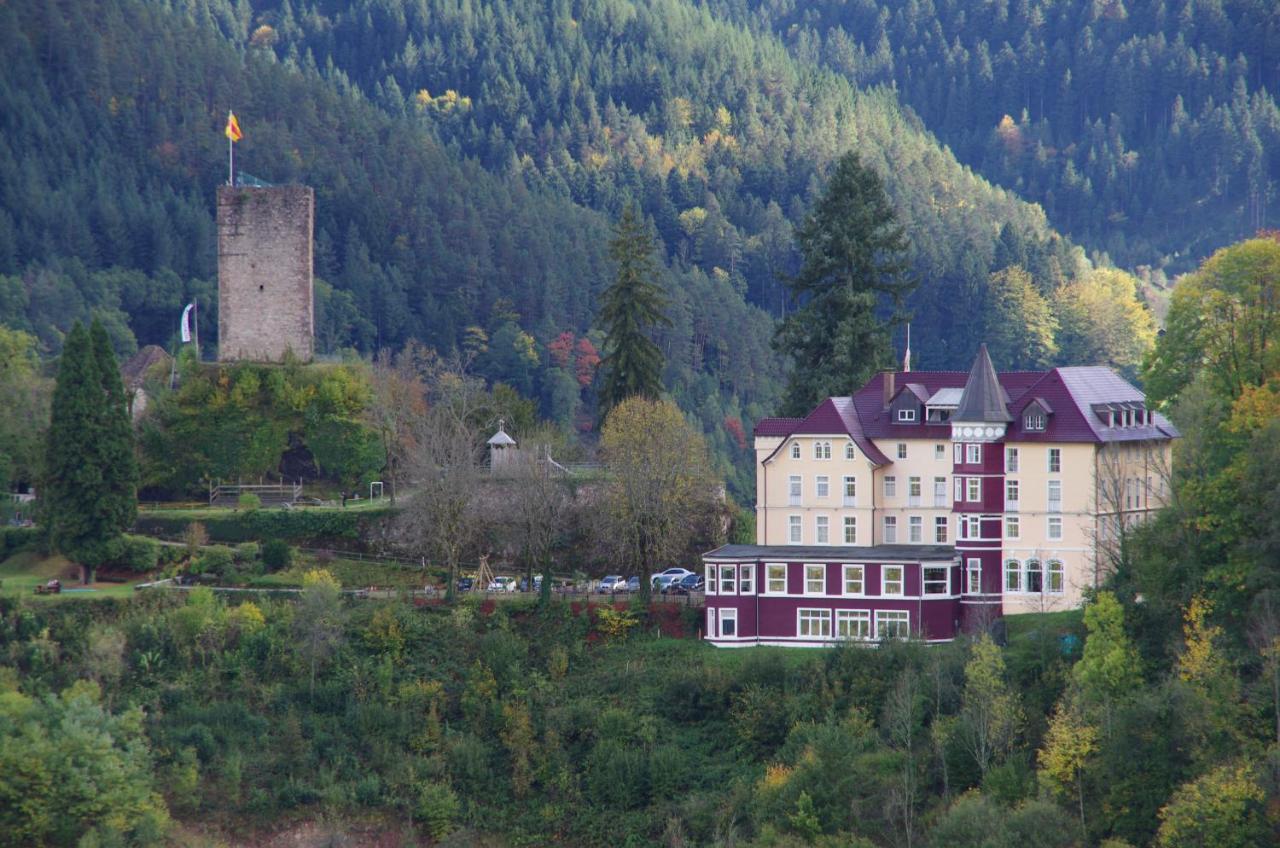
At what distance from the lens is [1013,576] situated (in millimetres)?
59062

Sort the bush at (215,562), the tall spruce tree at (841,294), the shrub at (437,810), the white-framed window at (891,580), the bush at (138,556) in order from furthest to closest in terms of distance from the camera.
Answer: the tall spruce tree at (841,294)
the bush at (138,556)
the bush at (215,562)
the white-framed window at (891,580)
the shrub at (437,810)

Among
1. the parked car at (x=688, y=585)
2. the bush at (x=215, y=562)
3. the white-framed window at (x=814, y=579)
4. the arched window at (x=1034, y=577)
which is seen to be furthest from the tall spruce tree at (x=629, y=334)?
the arched window at (x=1034, y=577)

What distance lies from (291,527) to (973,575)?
22.1m

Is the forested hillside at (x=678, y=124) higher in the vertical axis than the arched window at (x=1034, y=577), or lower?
higher

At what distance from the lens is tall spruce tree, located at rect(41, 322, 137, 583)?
64375 mm

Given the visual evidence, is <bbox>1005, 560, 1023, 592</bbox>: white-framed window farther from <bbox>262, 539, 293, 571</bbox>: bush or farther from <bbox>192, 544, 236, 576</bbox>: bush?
<bbox>192, 544, 236, 576</bbox>: bush

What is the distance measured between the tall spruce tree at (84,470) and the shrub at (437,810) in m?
14.8

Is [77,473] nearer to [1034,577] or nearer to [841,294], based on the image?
[841,294]

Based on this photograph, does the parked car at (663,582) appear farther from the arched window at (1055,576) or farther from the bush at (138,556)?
the bush at (138,556)

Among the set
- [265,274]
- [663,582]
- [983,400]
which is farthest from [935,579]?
[265,274]

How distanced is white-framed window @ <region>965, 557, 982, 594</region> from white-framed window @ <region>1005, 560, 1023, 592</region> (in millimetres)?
748

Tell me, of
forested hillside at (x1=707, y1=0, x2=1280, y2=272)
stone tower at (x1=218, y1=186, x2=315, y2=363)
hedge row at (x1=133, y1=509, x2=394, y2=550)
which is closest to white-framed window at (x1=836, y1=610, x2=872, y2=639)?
hedge row at (x1=133, y1=509, x2=394, y2=550)

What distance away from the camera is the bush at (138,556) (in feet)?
212

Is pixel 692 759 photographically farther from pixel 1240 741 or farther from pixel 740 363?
pixel 740 363
